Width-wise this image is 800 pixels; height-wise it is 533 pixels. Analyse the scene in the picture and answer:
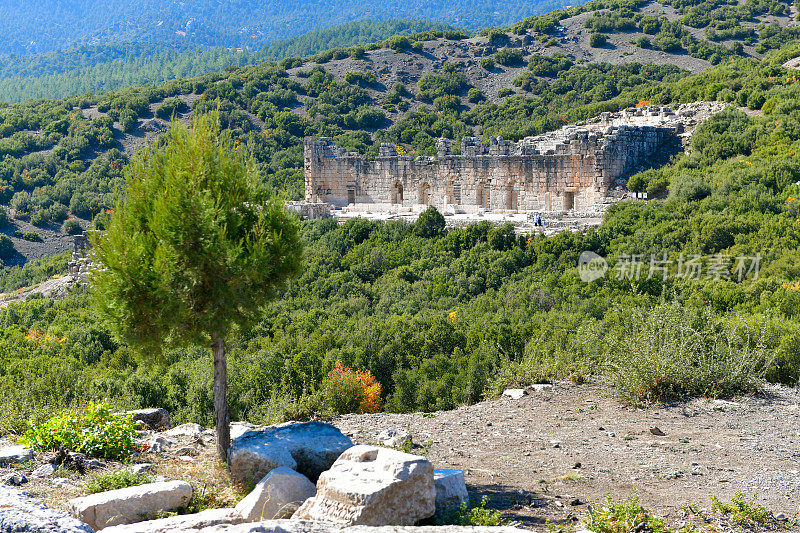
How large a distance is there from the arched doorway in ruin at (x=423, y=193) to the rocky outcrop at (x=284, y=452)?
23.0 m

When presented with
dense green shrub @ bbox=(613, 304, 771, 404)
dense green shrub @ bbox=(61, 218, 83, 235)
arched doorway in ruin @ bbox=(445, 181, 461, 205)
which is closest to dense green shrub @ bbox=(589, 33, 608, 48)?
arched doorway in ruin @ bbox=(445, 181, 461, 205)

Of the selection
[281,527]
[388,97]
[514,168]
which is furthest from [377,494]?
[388,97]

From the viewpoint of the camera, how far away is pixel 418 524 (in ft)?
19.9

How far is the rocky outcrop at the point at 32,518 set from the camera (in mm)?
5332

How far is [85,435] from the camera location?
26.0 feet

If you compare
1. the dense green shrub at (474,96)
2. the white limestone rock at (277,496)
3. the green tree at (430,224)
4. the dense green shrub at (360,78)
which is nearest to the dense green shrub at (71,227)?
the dense green shrub at (360,78)

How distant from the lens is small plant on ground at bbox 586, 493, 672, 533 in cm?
580

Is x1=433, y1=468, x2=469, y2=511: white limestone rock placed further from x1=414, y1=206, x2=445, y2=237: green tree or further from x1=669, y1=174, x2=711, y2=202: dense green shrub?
x1=414, y1=206, x2=445, y2=237: green tree

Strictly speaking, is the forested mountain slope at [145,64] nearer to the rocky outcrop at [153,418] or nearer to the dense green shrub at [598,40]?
the dense green shrub at [598,40]

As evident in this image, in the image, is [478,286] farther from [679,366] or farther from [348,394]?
[679,366]

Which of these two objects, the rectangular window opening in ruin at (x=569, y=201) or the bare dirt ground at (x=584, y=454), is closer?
the bare dirt ground at (x=584, y=454)

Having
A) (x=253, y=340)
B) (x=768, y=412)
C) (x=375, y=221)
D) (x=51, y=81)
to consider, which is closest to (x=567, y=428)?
(x=768, y=412)

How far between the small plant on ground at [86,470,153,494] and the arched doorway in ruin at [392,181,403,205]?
2451 cm

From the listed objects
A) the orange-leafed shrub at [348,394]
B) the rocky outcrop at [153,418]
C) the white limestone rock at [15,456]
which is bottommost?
the orange-leafed shrub at [348,394]
